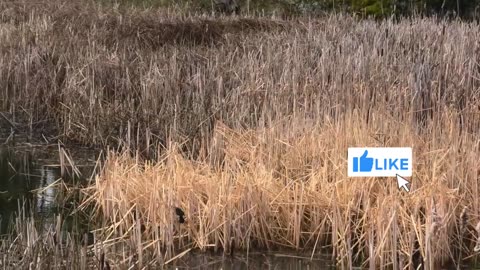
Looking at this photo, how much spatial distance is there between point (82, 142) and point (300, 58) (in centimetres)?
227

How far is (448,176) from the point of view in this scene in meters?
4.07

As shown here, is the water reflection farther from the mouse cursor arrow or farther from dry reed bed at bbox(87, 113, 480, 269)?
the mouse cursor arrow

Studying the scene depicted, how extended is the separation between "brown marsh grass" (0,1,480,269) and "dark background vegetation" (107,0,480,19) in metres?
5.80

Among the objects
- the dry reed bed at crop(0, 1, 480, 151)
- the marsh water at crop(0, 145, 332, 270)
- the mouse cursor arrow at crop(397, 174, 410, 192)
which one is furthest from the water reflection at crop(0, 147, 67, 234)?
the mouse cursor arrow at crop(397, 174, 410, 192)

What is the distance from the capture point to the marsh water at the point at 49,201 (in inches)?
148

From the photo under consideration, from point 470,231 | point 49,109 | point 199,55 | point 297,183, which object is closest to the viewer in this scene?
point 470,231

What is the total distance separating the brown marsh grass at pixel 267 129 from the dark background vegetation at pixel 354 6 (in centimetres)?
580

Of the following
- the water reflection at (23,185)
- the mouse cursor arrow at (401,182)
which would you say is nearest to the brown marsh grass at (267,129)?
the mouse cursor arrow at (401,182)

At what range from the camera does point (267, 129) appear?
496cm

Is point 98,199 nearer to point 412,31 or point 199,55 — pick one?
point 199,55

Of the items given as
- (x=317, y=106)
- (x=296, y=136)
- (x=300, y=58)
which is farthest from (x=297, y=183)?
(x=300, y=58)

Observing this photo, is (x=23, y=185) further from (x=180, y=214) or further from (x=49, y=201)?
(x=180, y=214)

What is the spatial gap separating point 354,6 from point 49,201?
38.0 ft

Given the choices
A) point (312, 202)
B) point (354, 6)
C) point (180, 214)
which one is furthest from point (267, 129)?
point (354, 6)
